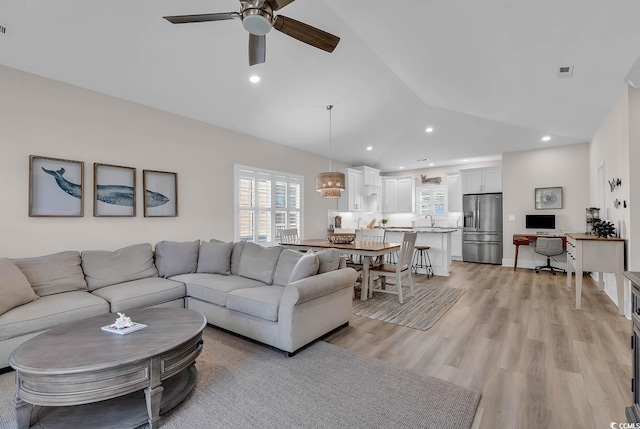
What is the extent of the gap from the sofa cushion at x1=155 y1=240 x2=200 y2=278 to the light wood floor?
7.18ft

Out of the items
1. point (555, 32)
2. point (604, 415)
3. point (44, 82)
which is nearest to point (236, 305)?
point (604, 415)

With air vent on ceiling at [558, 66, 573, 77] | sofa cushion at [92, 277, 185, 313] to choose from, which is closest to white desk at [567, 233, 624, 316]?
air vent on ceiling at [558, 66, 573, 77]

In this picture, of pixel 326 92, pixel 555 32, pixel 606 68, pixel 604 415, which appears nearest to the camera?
pixel 604 415

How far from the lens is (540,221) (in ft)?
22.1

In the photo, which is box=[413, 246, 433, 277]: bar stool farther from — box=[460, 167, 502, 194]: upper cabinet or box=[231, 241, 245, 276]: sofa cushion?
box=[231, 241, 245, 276]: sofa cushion

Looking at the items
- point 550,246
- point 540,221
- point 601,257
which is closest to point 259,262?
point 601,257

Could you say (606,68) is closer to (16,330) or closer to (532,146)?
(532,146)

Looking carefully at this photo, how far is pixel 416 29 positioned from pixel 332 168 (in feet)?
14.4

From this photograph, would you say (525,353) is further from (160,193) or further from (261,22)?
(160,193)

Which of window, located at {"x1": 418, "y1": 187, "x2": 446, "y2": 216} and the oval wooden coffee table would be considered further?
window, located at {"x1": 418, "y1": 187, "x2": 446, "y2": 216}

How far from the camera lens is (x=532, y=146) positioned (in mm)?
6750

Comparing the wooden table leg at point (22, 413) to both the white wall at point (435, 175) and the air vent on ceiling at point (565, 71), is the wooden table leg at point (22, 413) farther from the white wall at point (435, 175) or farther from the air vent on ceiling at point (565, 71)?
the white wall at point (435, 175)

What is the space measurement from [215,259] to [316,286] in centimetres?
184

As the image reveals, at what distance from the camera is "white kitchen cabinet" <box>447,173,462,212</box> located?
27.6ft
